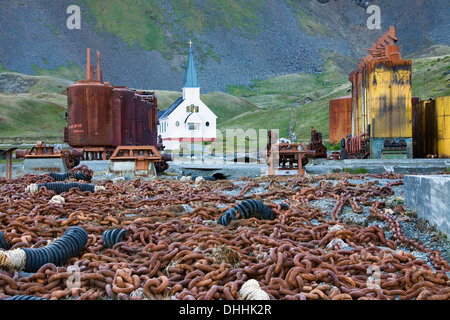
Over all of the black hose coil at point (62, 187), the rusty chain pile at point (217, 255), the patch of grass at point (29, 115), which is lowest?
the rusty chain pile at point (217, 255)

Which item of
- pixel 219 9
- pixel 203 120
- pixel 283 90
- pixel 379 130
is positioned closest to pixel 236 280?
pixel 379 130

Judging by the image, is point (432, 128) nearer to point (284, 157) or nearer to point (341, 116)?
point (284, 157)

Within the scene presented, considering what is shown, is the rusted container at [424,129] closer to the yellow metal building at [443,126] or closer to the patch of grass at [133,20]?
the yellow metal building at [443,126]

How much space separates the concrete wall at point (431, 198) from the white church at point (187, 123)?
166ft

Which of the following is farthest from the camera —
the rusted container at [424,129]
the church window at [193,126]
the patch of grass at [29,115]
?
the church window at [193,126]

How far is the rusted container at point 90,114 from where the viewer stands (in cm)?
2356

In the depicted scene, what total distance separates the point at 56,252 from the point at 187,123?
55373 mm

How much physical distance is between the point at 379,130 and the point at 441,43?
13541cm

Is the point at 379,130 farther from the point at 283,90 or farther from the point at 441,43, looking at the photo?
the point at 441,43

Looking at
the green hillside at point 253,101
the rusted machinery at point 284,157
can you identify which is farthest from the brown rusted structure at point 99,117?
the green hillside at point 253,101

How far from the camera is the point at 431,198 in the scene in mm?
7176

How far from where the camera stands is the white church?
6056cm

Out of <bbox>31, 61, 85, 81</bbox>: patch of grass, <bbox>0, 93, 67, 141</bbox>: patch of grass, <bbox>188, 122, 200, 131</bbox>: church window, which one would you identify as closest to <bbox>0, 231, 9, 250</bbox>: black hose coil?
<bbox>0, 93, 67, 141</bbox>: patch of grass

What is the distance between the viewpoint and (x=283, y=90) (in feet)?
375
